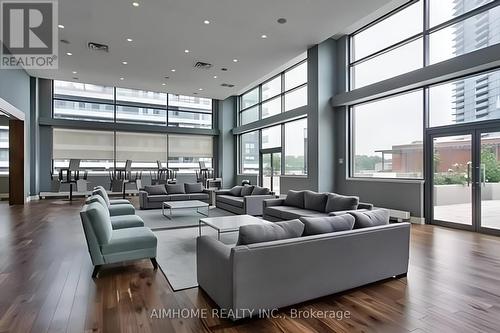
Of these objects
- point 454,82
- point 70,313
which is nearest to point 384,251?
point 70,313

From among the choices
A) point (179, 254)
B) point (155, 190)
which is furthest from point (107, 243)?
point (155, 190)

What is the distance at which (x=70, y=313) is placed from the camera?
242cm

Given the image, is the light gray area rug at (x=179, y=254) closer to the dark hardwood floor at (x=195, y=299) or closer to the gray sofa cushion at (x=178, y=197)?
the dark hardwood floor at (x=195, y=299)

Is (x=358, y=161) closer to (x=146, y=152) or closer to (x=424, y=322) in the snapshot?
(x=424, y=322)

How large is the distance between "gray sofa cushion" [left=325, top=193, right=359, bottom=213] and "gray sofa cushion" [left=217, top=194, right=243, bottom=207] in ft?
8.18

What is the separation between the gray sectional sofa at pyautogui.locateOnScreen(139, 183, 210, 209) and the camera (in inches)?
315

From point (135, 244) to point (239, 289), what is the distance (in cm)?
172

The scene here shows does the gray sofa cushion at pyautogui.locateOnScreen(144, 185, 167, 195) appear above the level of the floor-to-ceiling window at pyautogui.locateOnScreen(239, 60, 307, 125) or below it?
below

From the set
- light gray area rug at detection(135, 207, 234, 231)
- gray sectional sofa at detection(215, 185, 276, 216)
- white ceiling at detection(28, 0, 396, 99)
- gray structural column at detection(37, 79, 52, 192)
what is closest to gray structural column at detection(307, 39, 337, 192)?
white ceiling at detection(28, 0, 396, 99)

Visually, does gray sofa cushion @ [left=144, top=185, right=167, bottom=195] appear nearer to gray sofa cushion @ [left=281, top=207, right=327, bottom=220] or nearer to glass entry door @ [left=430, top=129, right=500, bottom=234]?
gray sofa cushion @ [left=281, top=207, right=327, bottom=220]

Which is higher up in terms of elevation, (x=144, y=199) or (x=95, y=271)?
(x=144, y=199)

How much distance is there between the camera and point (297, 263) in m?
2.45

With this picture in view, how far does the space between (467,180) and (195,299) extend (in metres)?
5.69

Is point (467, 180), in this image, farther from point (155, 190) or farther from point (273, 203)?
point (155, 190)
